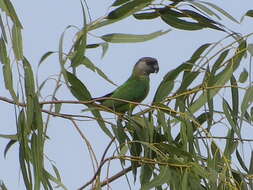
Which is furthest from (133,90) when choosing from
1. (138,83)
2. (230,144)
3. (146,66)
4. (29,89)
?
(29,89)

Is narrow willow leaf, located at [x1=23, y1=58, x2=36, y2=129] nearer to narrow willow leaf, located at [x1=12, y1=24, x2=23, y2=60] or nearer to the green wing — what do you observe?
narrow willow leaf, located at [x1=12, y1=24, x2=23, y2=60]

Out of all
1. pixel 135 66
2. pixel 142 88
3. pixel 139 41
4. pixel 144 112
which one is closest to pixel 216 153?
pixel 144 112

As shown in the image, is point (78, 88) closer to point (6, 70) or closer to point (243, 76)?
point (6, 70)

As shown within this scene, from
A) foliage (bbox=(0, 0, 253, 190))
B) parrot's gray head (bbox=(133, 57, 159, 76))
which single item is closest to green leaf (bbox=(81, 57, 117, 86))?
foliage (bbox=(0, 0, 253, 190))

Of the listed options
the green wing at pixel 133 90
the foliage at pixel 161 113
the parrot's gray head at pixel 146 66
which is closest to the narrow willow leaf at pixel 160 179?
the foliage at pixel 161 113

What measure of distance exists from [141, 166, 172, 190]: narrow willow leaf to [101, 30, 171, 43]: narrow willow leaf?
546mm

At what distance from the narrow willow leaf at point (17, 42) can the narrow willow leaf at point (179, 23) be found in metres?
0.67

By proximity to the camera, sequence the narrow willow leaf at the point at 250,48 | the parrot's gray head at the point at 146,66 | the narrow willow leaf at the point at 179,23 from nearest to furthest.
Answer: the narrow willow leaf at the point at 250,48
the narrow willow leaf at the point at 179,23
the parrot's gray head at the point at 146,66

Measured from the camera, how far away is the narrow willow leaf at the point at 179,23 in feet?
9.78

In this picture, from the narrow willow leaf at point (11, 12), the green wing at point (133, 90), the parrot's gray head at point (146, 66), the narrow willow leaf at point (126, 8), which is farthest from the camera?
the parrot's gray head at point (146, 66)

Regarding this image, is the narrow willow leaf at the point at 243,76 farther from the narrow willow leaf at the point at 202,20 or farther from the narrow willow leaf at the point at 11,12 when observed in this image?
the narrow willow leaf at the point at 11,12

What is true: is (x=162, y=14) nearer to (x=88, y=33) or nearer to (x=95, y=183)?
(x=88, y=33)

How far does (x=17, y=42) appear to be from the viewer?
8.57 ft

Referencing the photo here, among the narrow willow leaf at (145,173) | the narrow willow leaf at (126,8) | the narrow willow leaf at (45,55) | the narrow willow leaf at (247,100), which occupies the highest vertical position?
the narrow willow leaf at (126,8)
